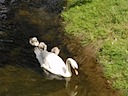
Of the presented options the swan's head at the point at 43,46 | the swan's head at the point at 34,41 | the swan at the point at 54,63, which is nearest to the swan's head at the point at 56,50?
the swan at the point at 54,63

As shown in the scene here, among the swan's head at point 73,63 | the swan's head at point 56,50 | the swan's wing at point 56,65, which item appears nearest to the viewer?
the swan's head at point 73,63

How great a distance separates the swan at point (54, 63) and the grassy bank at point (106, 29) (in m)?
0.86

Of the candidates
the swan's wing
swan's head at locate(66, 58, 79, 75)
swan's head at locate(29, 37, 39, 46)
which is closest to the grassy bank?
swan's head at locate(66, 58, 79, 75)

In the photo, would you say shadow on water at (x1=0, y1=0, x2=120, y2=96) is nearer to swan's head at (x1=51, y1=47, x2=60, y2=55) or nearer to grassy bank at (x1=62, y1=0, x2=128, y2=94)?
grassy bank at (x1=62, y1=0, x2=128, y2=94)

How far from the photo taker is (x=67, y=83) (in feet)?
31.2

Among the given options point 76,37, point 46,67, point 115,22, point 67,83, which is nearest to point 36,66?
point 46,67

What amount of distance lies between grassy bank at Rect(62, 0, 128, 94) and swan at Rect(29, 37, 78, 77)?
2.81 ft

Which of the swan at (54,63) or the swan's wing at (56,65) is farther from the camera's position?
the swan's wing at (56,65)

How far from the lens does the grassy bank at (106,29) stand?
32.7 ft

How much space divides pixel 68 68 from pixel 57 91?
91cm

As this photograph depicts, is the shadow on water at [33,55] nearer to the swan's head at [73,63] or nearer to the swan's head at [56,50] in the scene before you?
the swan's head at [73,63]

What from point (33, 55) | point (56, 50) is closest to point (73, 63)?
point (56, 50)

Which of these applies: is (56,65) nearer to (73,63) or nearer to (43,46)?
(73,63)

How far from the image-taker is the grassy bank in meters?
9.96
